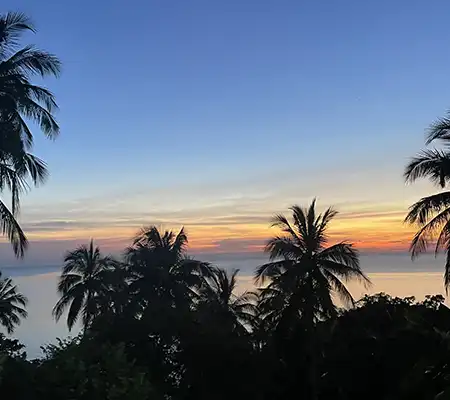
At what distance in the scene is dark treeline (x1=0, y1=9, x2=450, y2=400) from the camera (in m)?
15.3

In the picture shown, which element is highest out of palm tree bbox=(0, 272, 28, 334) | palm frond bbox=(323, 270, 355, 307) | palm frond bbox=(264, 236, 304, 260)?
palm frond bbox=(264, 236, 304, 260)

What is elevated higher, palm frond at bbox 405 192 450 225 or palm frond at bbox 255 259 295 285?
palm frond at bbox 405 192 450 225

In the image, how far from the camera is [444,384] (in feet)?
49.0

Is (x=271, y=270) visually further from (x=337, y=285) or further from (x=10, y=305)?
(x=10, y=305)

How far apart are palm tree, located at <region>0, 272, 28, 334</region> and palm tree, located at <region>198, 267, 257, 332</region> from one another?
12.0 meters

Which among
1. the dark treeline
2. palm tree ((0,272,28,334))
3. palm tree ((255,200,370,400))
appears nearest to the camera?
the dark treeline

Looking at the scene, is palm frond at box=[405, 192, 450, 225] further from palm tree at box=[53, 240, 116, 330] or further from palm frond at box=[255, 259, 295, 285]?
palm tree at box=[53, 240, 116, 330]

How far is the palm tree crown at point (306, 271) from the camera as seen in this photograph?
2394 centimetres

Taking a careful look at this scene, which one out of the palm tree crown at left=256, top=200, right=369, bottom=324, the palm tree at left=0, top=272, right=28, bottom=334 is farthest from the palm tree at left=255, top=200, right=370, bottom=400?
the palm tree at left=0, top=272, right=28, bottom=334

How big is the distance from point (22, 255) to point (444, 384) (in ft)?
38.2

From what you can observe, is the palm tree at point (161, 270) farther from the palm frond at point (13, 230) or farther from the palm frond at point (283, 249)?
the palm frond at point (13, 230)

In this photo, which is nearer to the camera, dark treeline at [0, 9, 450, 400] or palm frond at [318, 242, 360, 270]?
dark treeline at [0, 9, 450, 400]

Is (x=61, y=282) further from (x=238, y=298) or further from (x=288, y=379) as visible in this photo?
(x=288, y=379)

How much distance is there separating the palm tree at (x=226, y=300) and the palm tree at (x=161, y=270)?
69cm
